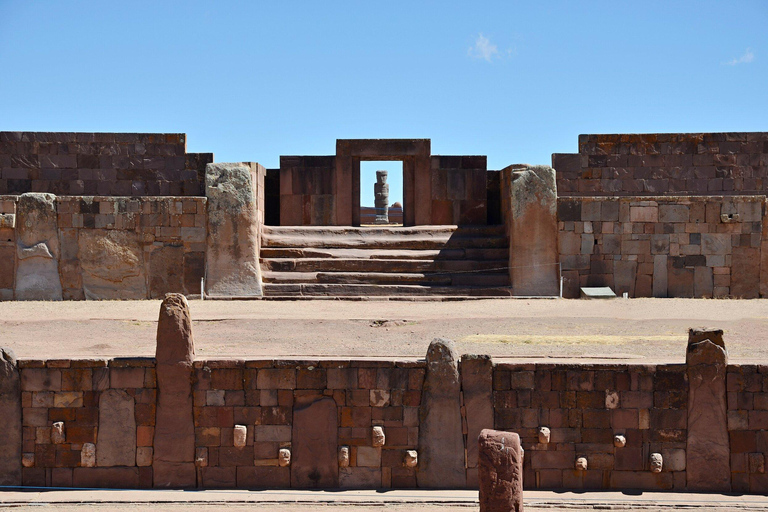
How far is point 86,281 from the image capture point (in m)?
13.3

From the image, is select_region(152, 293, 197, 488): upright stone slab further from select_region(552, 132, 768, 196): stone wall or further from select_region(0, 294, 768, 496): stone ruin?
select_region(552, 132, 768, 196): stone wall

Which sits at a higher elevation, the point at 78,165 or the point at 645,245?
the point at 78,165

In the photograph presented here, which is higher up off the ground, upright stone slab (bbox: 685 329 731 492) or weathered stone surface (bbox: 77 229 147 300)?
weathered stone surface (bbox: 77 229 147 300)

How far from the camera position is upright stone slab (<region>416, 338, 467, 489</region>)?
766 cm

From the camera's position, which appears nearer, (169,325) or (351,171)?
(169,325)

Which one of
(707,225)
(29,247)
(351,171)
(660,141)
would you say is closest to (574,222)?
(707,225)

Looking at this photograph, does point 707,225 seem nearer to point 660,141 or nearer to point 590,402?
point 660,141

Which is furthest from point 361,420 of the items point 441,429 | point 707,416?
point 707,416

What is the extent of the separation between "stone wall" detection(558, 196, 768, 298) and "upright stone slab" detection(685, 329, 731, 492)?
593 cm

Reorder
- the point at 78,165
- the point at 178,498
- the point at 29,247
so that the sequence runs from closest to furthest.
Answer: the point at 178,498 → the point at 29,247 → the point at 78,165

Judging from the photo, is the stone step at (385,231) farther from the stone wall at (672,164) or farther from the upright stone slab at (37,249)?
the upright stone slab at (37,249)

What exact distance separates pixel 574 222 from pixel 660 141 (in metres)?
3.27

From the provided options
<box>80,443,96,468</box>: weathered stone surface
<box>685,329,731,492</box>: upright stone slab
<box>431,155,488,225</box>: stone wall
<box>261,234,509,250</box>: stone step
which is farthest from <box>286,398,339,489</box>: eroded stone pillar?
<box>431,155,488,225</box>: stone wall

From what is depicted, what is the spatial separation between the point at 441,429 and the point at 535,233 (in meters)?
6.51
